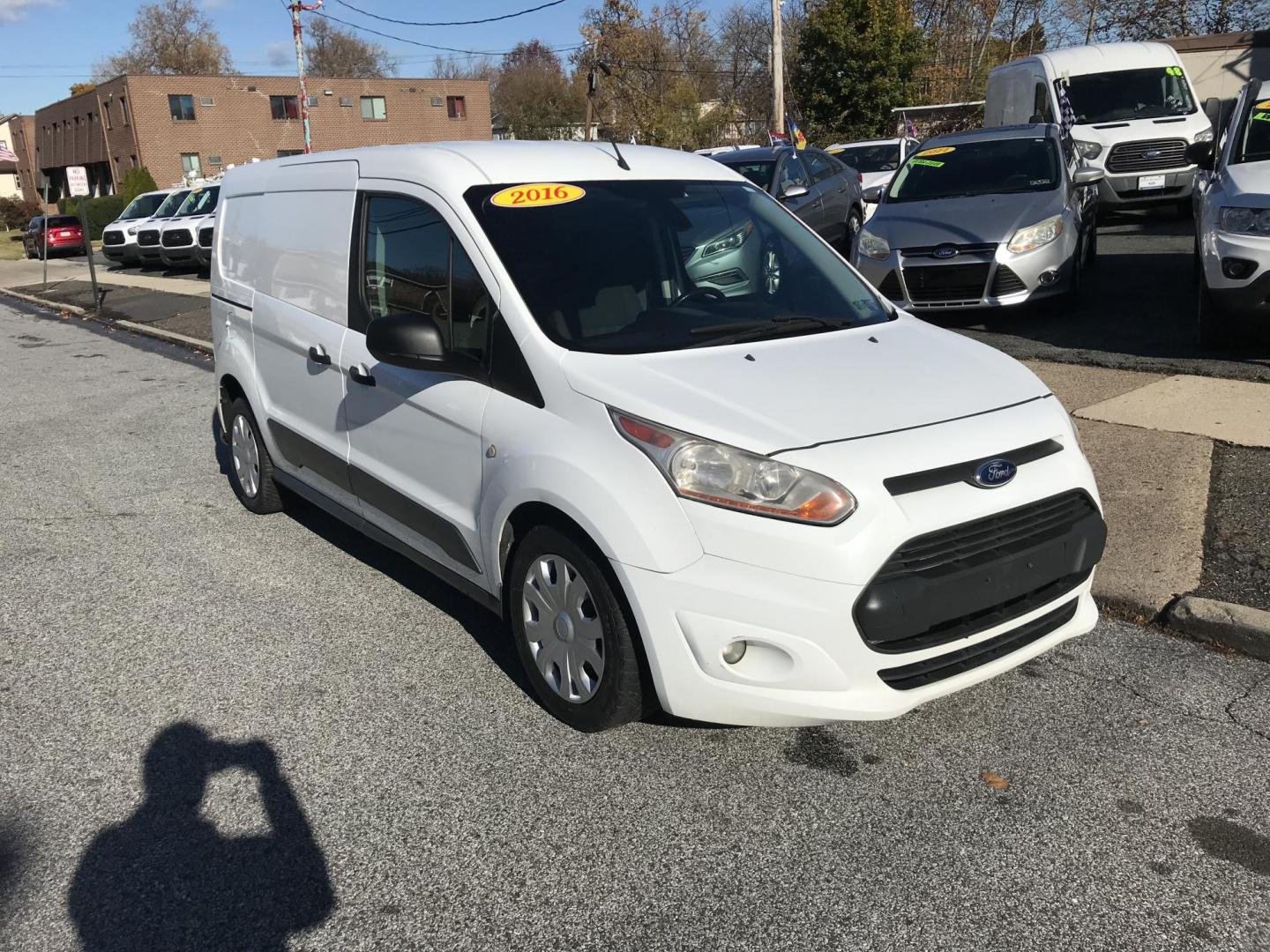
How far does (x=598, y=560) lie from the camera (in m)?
3.38

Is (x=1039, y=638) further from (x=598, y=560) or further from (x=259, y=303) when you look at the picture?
(x=259, y=303)

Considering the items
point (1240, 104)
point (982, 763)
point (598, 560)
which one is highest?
point (1240, 104)

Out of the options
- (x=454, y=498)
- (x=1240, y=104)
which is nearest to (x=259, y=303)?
(x=454, y=498)

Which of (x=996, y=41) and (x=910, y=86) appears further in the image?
(x=996, y=41)

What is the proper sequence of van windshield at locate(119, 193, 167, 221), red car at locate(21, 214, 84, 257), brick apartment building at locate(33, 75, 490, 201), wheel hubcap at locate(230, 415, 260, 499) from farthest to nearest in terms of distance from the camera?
brick apartment building at locate(33, 75, 490, 201) < red car at locate(21, 214, 84, 257) < van windshield at locate(119, 193, 167, 221) < wheel hubcap at locate(230, 415, 260, 499)

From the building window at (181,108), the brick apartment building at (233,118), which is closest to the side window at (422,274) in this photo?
the brick apartment building at (233,118)

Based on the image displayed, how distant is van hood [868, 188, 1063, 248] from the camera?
9.45 meters

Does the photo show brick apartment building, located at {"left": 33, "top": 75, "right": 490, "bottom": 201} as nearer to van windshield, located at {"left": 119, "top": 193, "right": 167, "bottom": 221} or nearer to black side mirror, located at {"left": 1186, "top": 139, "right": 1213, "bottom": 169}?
van windshield, located at {"left": 119, "top": 193, "right": 167, "bottom": 221}

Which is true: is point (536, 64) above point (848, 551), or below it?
above

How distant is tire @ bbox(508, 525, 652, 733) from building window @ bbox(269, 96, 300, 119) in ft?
212

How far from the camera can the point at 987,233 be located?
9.45 meters

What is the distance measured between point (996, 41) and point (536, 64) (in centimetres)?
4469

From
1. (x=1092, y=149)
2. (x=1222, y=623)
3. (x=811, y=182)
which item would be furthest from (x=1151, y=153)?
(x=1222, y=623)

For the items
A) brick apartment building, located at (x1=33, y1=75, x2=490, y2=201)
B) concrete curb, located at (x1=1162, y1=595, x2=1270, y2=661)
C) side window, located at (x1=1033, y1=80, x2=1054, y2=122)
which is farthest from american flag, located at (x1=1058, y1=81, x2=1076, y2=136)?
brick apartment building, located at (x1=33, y1=75, x2=490, y2=201)
